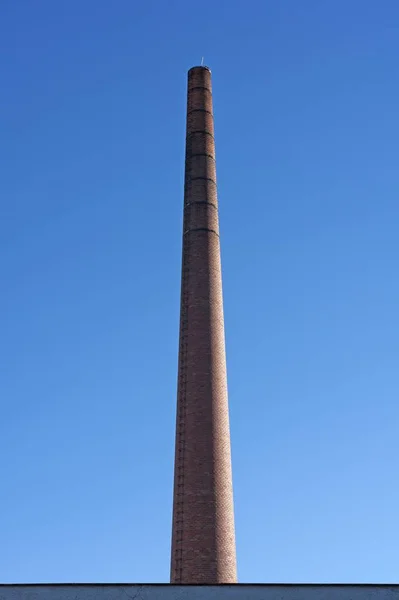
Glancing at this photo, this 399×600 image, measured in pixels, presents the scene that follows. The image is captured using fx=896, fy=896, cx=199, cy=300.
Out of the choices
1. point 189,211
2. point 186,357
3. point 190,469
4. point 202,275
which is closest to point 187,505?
point 190,469

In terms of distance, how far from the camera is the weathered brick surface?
1922cm

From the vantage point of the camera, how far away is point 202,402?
68.6ft

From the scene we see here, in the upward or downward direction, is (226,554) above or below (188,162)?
below

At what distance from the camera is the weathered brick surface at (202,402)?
1922 cm

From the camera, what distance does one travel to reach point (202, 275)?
75.2ft
